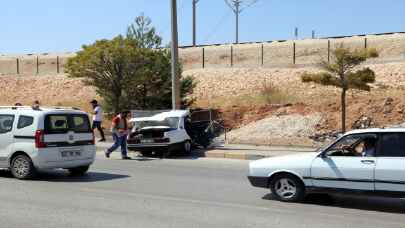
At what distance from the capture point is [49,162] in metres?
13.3

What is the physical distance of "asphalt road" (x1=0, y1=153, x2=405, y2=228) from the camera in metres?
8.71

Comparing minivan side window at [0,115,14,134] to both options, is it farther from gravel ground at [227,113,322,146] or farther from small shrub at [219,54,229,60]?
small shrub at [219,54,229,60]

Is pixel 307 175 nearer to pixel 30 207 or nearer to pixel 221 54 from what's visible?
pixel 30 207

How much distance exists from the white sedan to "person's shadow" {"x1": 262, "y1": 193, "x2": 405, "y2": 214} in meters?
0.37

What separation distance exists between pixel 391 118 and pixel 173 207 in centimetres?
1550

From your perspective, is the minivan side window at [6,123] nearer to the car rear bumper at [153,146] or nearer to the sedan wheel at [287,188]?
the car rear bumper at [153,146]

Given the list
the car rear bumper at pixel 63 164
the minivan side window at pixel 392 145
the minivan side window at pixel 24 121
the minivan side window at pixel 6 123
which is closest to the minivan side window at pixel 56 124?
the minivan side window at pixel 24 121

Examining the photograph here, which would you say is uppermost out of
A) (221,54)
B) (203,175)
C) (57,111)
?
(221,54)

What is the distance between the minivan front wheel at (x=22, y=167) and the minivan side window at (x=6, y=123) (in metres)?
0.69

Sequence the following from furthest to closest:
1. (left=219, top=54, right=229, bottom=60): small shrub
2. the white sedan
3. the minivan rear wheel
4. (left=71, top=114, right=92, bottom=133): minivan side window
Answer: (left=219, top=54, right=229, bottom=60): small shrub
the minivan rear wheel
(left=71, top=114, right=92, bottom=133): minivan side window
the white sedan

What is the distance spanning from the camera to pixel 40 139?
43.1 feet

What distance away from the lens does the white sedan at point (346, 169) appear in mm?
9617

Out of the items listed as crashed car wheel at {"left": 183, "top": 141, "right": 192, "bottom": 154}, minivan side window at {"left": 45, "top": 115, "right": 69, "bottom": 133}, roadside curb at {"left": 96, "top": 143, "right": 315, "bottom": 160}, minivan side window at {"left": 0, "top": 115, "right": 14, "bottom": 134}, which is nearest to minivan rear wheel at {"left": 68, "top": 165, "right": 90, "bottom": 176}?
minivan side window at {"left": 45, "top": 115, "right": 69, "bottom": 133}

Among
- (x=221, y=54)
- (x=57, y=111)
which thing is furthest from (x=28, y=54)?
(x=57, y=111)
